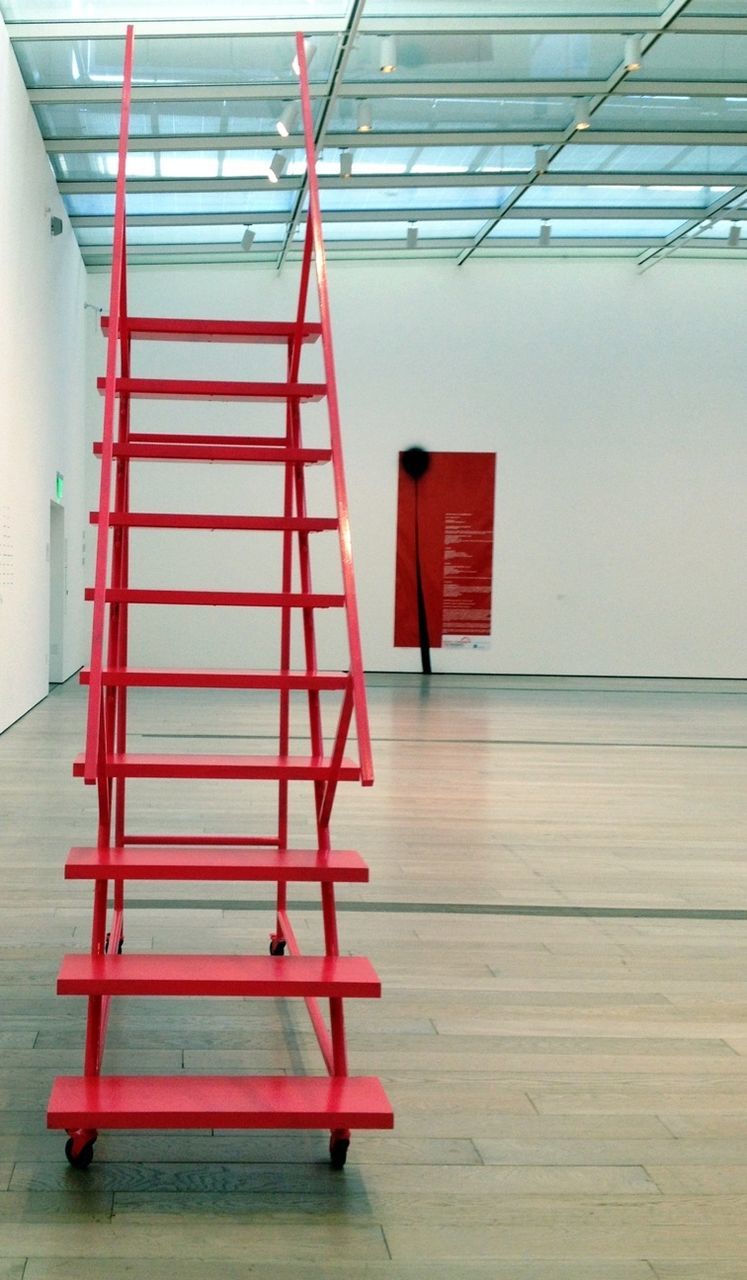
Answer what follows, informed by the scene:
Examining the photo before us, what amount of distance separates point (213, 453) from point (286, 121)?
7.43 meters

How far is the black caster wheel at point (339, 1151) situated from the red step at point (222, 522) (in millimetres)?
1345

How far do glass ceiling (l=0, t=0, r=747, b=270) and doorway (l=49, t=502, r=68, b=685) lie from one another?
117 inches

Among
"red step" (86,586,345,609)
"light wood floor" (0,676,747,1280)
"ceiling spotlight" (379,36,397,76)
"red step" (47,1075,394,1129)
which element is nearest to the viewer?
"light wood floor" (0,676,747,1280)

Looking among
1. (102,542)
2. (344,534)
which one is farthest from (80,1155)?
(344,534)

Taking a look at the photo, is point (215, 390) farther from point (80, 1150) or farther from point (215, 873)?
point (80, 1150)

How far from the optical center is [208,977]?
284 cm

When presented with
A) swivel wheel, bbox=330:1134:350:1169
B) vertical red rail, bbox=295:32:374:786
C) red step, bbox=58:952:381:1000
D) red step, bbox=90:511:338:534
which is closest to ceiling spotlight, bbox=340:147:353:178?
vertical red rail, bbox=295:32:374:786

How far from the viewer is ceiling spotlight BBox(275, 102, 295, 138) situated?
10156 millimetres

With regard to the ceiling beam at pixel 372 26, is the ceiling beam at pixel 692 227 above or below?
above

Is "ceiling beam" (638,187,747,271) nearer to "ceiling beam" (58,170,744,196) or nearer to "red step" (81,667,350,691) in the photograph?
"ceiling beam" (58,170,744,196)

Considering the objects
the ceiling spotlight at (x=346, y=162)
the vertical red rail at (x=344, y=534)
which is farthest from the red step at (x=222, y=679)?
the ceiling spotlight at (x=346, y=162)

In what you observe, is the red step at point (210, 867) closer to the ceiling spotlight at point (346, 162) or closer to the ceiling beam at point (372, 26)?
the ceiling beam at point (372, 26)

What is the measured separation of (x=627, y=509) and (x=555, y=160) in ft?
16.6

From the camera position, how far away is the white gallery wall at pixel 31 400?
30.3 ft
